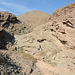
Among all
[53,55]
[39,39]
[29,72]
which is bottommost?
[29,72]

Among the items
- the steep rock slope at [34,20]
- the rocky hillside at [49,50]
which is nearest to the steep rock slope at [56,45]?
the rocky hillside at [49,50]

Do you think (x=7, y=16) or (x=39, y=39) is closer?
(x=39, y=39)

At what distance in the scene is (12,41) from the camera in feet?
29.4

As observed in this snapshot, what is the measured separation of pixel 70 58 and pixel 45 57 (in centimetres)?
191

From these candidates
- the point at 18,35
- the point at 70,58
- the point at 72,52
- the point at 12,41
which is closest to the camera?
the point at 70,58

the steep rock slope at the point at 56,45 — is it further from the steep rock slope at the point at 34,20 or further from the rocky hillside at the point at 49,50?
the steep rock slope at the point at 34,20

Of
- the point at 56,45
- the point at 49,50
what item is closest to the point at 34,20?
the point at 49,50

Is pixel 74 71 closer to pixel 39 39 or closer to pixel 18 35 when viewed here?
pixel 39 39

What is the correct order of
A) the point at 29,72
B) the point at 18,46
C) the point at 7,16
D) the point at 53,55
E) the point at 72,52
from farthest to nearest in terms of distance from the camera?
the point at 7,16 → the point at 18,46 → the point at 53,55 → the point at 72,52 → the point at 29,72

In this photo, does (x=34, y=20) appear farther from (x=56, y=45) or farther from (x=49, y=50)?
(x=56, y=45)

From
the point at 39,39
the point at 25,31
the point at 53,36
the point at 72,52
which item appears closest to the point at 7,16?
the point at 25,31

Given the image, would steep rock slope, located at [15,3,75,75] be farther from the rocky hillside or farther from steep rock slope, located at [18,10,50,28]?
steep rock slope, located at [18,10,50,28]

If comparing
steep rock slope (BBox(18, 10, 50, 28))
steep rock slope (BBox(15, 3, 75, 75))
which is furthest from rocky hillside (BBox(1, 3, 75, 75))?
steep rock slope (BBox(18, 10, 50, 28))

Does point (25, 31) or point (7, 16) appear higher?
point (7, 16)
